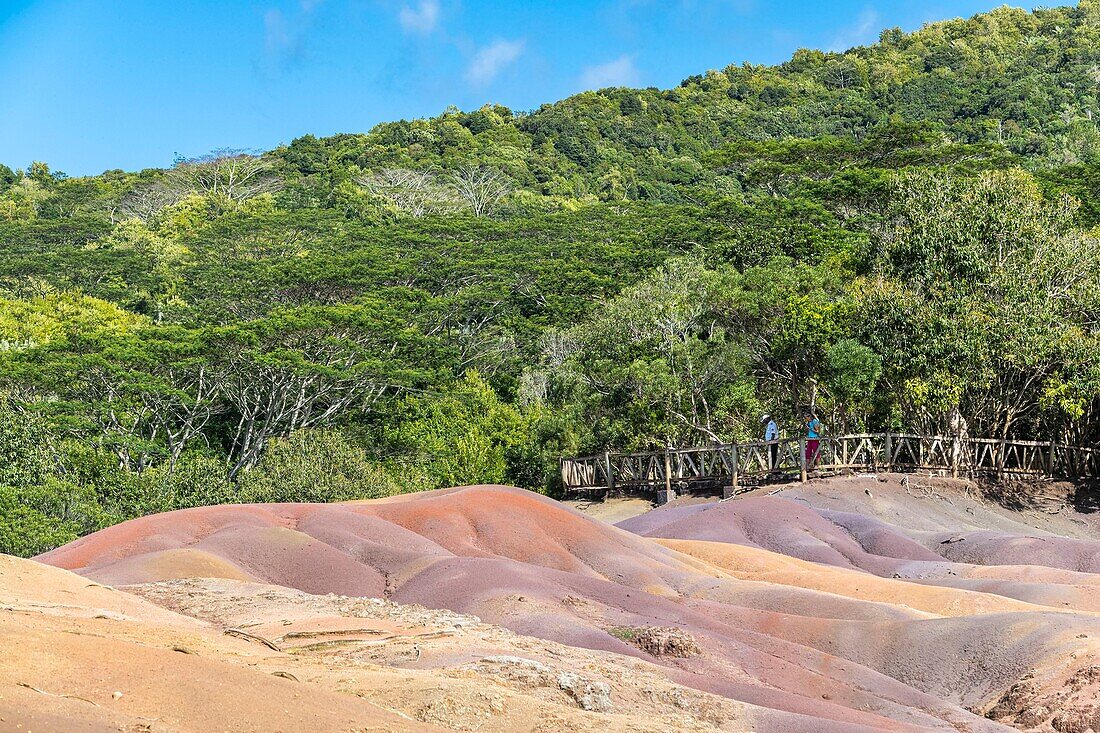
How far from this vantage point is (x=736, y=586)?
2006 centimetres

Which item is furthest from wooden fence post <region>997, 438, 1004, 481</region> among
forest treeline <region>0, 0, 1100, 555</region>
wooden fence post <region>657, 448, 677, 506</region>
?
wooden fence post <region>657, 448, 677, 506</region>

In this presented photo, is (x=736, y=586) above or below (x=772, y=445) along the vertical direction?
below

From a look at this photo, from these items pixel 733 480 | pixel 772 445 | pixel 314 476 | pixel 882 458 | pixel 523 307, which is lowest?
pixel 733 480

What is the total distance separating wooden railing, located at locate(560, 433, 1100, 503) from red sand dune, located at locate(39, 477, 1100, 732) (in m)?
6.74

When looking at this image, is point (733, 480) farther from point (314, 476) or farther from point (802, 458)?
point (314, 476)

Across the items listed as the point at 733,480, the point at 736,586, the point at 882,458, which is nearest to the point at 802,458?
the point at 733,480

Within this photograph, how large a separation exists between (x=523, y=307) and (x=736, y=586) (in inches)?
1521

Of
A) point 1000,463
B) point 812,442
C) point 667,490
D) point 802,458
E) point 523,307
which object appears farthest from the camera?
point 523,307

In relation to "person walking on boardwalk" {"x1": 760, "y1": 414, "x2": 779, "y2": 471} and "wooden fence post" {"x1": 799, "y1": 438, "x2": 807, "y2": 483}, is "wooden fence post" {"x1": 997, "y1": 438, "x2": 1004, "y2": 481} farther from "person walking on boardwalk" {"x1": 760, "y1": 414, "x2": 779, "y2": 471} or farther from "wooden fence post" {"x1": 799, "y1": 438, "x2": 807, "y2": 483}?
"person walking on boardwalk" {"x1": 760, "y1": 414, "x2": 779, "y2": 471}

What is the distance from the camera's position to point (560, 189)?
88250 mm

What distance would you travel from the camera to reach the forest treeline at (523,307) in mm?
34281

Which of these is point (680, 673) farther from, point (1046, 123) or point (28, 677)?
point (1046, 123)

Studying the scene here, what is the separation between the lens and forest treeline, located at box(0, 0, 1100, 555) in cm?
3428

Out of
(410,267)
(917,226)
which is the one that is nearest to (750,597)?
(917,226)
